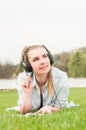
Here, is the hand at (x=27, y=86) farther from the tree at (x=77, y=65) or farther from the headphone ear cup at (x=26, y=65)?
the tree at (x=77, y=65)

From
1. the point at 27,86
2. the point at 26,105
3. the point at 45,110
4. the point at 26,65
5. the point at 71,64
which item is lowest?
the point at 71,64

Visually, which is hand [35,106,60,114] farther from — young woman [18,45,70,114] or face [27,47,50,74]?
face [27,47,50,74]

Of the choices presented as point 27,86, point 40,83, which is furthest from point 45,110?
point 40,83

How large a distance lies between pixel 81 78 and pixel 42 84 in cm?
7901

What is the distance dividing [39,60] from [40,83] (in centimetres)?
91

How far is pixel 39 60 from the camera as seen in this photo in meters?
7.54

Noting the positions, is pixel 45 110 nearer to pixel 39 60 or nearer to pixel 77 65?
pixel 39 60

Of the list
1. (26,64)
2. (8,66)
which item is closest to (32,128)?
(26,64)

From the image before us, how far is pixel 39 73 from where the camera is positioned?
7.86 metres

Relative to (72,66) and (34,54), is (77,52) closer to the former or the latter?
(72,66)

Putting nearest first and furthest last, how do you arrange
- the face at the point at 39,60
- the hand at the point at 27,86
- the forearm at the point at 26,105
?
1. the face at the point at 39,60
2. the hand at the point at 27,86
3. the forearm at the point at 26,105

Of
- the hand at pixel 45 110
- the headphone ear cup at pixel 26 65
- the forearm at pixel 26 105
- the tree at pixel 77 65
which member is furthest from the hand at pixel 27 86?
the tree at pixel 77 65

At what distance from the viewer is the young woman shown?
24.9 feet

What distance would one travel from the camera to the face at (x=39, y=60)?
24.6 feet
